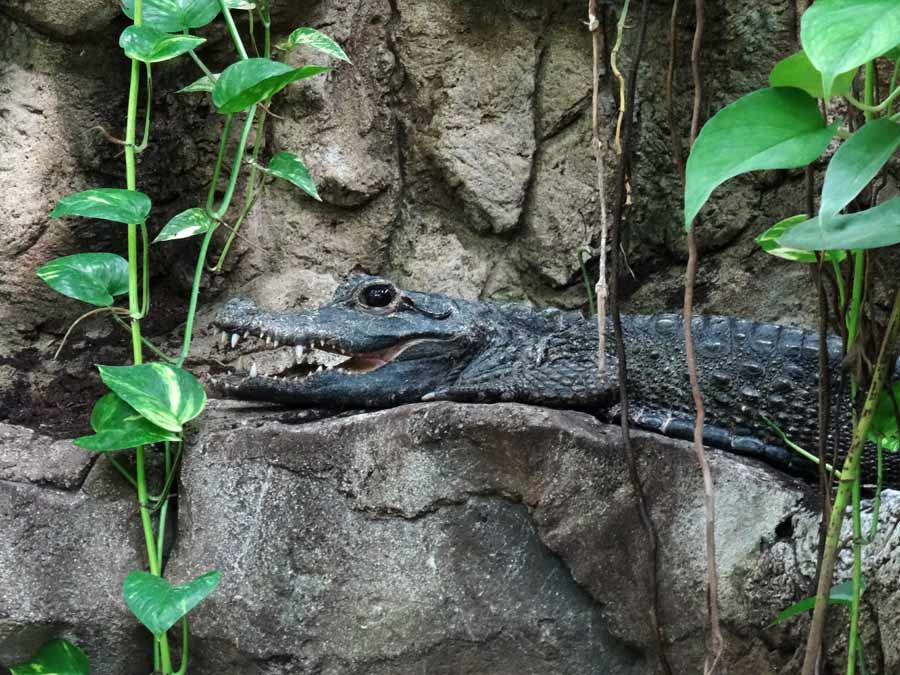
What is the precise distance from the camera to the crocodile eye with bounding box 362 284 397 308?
3316 mm

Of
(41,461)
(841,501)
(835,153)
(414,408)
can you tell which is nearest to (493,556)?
(414,408)

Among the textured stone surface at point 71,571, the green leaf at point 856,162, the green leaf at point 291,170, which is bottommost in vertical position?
the textured stone surface at point 71,571

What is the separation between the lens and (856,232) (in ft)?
4.68

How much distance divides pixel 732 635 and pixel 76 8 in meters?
2.90

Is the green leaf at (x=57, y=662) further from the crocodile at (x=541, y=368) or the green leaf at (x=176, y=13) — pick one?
the green leaf at (x=176, y=13)

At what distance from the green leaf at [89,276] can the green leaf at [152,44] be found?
543mm

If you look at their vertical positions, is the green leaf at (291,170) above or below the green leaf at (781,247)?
below

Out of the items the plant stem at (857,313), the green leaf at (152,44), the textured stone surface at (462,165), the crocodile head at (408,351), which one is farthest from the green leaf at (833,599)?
the textured stone surface at (462,165)

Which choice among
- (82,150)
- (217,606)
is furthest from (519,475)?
(82,150)

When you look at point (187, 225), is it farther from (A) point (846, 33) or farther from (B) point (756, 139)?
(A) point (846, 33)

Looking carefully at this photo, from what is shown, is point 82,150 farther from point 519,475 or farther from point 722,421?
point 722,421

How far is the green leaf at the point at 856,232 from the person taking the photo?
4.60 feet

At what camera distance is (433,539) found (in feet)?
8.39

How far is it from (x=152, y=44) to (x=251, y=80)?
0.40 m
